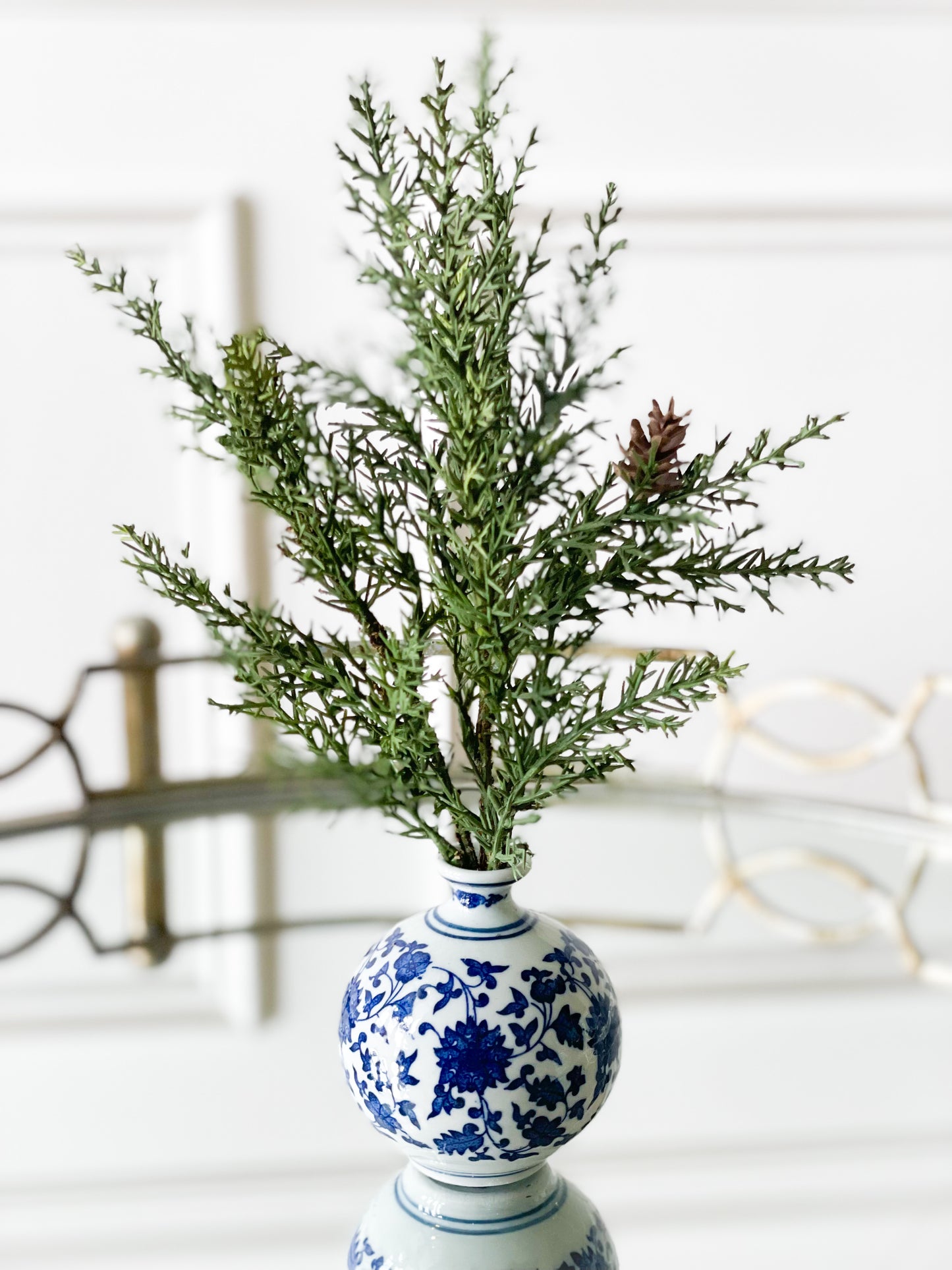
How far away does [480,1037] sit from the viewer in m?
0.41

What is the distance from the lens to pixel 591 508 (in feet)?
1.31

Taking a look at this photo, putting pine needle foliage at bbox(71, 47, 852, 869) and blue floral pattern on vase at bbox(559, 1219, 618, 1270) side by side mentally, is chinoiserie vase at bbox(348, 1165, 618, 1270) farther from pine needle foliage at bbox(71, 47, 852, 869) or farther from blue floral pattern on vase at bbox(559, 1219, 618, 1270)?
pine needle foliage at bbox(71, 47, 852, 869)

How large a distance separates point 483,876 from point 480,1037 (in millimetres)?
51

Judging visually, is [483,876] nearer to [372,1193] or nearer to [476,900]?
[476,900]

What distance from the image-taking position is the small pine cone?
38 centimetres

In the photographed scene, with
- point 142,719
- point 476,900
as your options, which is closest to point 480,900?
point 476,900

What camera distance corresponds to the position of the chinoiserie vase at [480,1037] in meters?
0.41

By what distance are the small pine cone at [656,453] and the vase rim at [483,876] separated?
0.43 ft

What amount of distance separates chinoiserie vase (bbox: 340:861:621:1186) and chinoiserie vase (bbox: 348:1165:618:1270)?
10 millimetres

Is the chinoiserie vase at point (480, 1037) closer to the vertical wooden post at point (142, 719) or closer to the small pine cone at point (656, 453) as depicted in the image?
the small pine cone at point (656, 453)

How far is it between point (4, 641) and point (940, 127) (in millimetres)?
1156

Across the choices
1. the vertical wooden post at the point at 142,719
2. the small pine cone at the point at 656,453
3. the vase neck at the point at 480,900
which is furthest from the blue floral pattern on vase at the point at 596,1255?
the vertical wooden post at the point at 142,719

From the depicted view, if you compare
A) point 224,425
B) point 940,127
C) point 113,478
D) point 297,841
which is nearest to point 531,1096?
point 224,425

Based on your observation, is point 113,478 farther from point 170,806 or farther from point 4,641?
point 170,806
